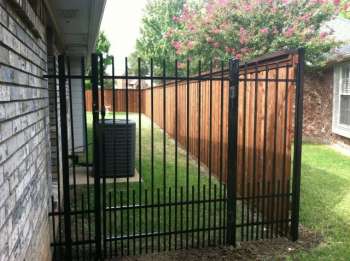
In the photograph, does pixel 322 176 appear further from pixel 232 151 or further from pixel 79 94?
pixel 79 94

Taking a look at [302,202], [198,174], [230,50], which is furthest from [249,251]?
[230,50]

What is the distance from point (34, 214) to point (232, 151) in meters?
2.12

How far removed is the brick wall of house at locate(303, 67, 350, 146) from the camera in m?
11.2

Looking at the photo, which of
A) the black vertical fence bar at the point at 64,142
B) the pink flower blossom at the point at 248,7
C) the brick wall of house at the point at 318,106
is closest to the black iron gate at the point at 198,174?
the black vertical fence bar at the point at 64,142

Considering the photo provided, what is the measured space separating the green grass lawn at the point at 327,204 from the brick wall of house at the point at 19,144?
2.58m

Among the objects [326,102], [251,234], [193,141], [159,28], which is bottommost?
[251,234]

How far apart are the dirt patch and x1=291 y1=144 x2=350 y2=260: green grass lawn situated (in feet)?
0.44

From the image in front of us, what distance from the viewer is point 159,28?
33.2 metres

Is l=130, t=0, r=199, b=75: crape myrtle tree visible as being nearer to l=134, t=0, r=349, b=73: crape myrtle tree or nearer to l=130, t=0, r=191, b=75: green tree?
l=130, t=0, r=191, b=75: green tree

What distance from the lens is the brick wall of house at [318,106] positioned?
1116cm

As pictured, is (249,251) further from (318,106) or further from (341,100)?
(318,106)

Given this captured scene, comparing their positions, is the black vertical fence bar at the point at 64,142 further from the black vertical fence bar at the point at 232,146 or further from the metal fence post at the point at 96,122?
the black vertical fence bar at the point at 232,146

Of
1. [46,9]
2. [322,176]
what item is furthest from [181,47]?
[46,9]

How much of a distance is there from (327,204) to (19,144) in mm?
4539
